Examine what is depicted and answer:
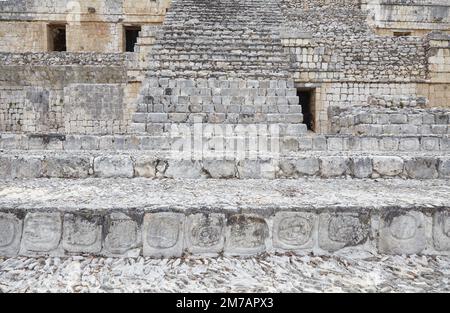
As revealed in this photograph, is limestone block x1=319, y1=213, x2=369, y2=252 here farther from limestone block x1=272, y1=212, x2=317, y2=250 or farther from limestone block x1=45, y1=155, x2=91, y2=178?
limestone block x1=45, y1=155, x2=91, y2=178

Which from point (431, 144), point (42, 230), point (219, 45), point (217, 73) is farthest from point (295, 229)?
point (219, 45)

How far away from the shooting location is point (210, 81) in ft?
31.9

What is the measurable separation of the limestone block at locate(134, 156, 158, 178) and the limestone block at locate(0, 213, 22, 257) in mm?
1717

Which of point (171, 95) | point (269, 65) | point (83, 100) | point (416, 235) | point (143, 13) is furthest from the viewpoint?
point (143, 13)

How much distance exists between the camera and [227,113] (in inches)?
356

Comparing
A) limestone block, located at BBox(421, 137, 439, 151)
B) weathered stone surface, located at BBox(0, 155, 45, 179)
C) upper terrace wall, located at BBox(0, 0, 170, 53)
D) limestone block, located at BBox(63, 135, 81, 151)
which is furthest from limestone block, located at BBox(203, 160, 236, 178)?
upper terrace wall, located at BBox(0, 0, 170, 53)

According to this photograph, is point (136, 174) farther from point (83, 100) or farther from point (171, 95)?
point (83, 100)

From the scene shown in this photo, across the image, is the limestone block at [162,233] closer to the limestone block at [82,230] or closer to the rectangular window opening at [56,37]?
the limestone block at [82,230]

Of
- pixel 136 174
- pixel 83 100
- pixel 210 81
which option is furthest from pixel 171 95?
pixel 136 174

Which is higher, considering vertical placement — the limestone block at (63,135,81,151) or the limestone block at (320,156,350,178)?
the limestone block at (63,135,81,151)

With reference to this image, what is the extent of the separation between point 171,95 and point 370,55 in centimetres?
707

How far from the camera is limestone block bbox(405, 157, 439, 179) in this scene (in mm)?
4258

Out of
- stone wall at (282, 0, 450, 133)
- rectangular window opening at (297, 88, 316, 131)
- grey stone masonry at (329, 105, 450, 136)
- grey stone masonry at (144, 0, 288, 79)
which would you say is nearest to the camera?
grey stone masonry at (329, 105, 450, 136)

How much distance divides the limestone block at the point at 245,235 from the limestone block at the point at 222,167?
157 cm
